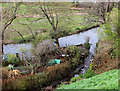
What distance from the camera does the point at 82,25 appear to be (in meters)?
24.1

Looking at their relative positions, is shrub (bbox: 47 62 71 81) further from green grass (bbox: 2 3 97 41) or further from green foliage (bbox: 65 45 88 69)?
green grass (bbox: 2 3 97 41)

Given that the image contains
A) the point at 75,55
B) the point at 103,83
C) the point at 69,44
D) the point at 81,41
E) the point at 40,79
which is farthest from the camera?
the point at 81,41

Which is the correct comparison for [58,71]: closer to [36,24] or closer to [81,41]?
[81,41]

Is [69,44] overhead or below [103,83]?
overhead

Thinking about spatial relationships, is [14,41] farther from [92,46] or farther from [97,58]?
[97,58]

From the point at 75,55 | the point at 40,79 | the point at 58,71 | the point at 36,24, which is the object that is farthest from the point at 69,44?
the point at 40,79

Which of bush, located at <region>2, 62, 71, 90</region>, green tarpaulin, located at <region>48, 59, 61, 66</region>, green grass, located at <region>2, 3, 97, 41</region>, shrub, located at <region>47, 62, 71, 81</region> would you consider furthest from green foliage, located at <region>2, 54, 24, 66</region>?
green grass, located at <region>2, 3, 97, 41</region>

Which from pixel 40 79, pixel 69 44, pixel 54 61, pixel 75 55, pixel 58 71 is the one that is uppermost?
pixel 69 44

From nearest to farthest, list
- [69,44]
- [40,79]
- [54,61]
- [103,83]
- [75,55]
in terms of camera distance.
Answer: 1. [103,83]
2. [40,79]
3. [54,61]
4. [75,55]
5. [69,44]

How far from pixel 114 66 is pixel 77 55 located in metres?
3.14

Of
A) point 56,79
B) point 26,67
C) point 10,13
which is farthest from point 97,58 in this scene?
point 10,13

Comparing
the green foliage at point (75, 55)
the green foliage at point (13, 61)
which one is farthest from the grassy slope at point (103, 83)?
the green foliage at point (13, 61)

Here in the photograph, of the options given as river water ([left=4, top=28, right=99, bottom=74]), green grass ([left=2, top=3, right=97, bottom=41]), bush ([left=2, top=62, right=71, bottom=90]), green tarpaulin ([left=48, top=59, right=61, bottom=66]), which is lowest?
bush ([left=2, top=62, right=71, bottom=90])

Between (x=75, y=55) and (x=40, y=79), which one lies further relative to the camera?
(x=75, y=55)
